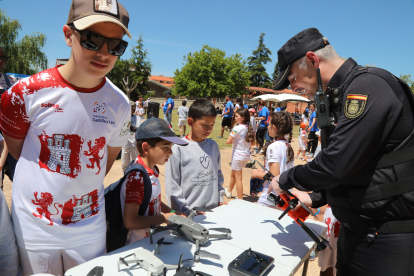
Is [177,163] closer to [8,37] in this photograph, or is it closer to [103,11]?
[103,11]

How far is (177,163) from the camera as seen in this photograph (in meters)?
2.47

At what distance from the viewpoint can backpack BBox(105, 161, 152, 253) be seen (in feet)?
5.86

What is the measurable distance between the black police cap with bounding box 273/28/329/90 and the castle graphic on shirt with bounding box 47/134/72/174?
5.15ft

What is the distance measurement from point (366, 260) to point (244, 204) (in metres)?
1.12

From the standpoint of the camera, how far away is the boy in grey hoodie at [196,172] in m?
2.38

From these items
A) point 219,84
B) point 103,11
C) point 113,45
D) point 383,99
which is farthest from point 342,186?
point 219,84

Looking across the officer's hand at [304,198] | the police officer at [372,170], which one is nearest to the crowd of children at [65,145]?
the police officer at [372,170]

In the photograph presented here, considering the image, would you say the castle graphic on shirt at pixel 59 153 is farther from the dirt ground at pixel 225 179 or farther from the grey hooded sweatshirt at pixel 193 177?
the dirt ground at pixel 225 179

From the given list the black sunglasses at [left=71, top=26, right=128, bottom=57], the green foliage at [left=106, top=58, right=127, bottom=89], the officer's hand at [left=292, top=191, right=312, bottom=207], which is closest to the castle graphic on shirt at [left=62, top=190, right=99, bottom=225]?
the black sunglasses at [left=71, top=26, right=128, bottom=57]

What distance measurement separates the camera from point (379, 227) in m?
1.45

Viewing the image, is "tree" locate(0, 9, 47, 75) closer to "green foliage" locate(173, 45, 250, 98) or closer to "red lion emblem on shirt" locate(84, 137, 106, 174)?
"green foliage" locate(173, 45, 250, 98)

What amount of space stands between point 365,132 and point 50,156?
5.59 ft

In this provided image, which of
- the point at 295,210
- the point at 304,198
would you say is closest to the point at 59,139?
the point at 295,210

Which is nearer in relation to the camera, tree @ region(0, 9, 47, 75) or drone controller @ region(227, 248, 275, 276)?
drone controller @ region(227, 248, 275, 276)
